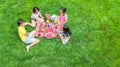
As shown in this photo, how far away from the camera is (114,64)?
8.62 metres

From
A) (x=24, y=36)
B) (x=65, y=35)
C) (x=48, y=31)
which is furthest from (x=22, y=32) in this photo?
(x=65, y=35)

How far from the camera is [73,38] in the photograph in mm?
9414

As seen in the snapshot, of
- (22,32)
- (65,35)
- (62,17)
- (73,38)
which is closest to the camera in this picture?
(22,32)

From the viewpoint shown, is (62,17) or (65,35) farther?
(62,17)

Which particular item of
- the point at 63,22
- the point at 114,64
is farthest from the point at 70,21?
the point at 114,64

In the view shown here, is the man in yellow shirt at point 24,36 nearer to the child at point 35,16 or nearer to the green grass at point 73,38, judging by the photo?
the green grass at point 73,38

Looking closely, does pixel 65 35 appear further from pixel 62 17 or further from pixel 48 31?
pixel 62 17

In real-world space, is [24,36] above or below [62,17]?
below

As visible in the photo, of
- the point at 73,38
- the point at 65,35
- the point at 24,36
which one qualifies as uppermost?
the point at 24,36

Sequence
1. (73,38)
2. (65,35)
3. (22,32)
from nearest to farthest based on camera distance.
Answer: (22,32) → (65,35) → (73,38)

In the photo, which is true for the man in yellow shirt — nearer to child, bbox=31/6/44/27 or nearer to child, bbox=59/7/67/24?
child, bbox=31/6/44/27

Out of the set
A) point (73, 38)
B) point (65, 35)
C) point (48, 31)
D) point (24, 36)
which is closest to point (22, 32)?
point (24, 36)

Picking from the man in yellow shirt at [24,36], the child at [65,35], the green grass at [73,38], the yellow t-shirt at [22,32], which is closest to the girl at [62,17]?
the green grass at [73,38]

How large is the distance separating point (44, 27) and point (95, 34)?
5.49ft
